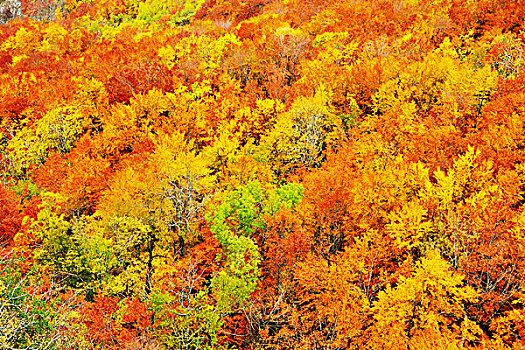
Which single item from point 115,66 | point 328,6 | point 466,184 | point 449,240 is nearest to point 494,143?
point 466,184

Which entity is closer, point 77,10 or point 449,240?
point 449,240

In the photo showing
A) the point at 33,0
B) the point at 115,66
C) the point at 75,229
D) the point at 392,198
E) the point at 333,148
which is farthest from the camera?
the point at 33,0

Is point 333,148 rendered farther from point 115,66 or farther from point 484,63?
point 115,66

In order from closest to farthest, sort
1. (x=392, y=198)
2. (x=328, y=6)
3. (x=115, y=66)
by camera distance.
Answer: (x=392, y=198) < (x=115, y=66) < (x=328, y=6)

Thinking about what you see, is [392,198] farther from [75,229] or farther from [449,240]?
[75,229]

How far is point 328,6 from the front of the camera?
4416 cm

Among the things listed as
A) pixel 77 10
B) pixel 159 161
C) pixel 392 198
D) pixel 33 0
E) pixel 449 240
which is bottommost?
pixel 449 240

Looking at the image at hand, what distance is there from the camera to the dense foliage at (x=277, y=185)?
54.1ft

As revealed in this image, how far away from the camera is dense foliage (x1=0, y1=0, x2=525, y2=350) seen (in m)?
16.5

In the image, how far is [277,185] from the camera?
26906 millimetres

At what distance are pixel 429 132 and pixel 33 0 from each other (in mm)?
86302

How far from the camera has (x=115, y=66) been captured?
39.5m

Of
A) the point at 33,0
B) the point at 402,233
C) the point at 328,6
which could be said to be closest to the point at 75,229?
the point at 402,233

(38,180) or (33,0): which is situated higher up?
(33,0)
